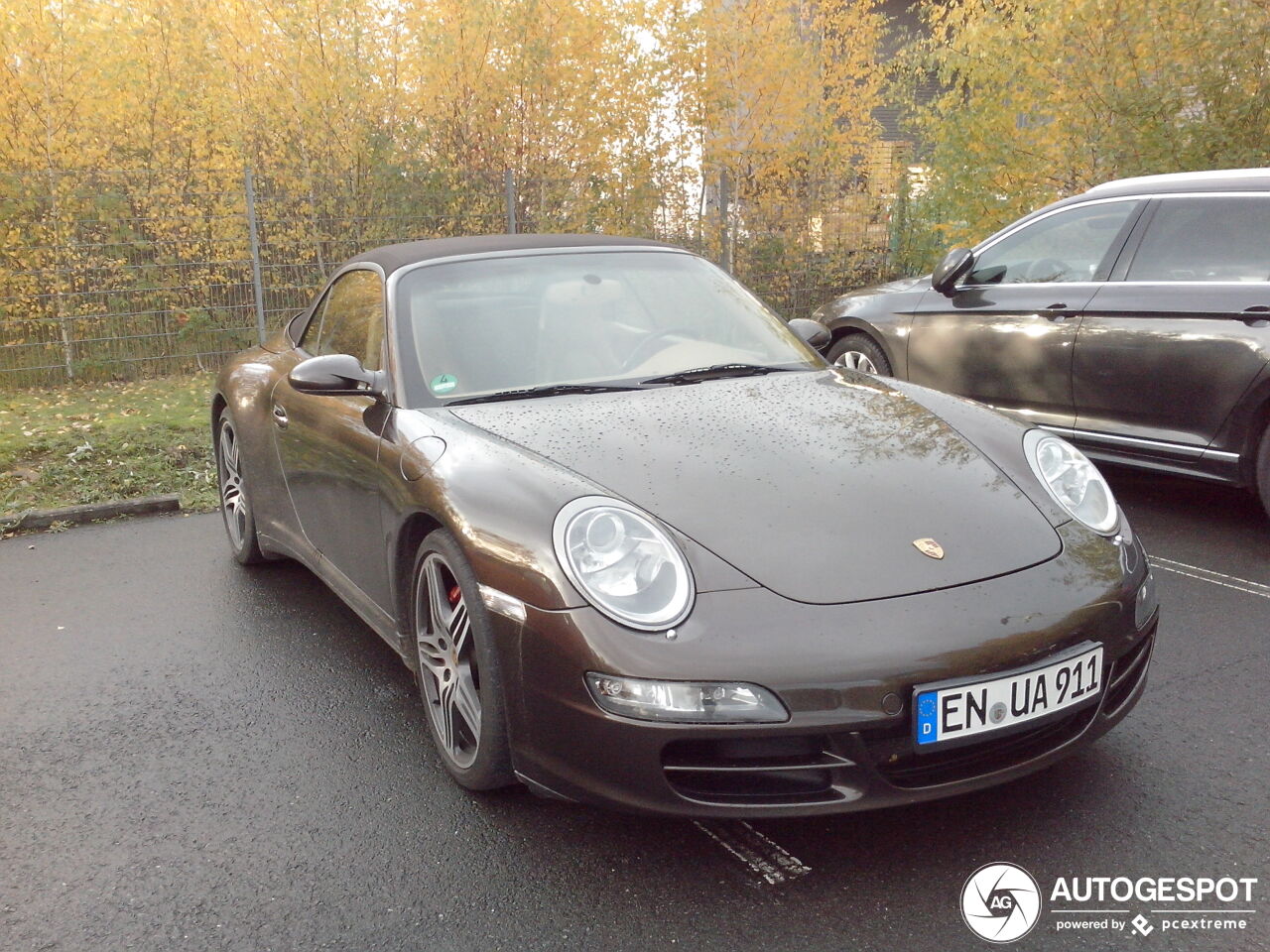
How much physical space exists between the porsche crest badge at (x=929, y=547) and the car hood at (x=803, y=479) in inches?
0.5

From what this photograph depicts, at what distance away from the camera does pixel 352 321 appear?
157 inches

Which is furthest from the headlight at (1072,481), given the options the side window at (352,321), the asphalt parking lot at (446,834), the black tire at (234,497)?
the black tire at (234,497)

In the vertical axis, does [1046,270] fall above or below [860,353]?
above

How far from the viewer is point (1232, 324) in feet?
15.7

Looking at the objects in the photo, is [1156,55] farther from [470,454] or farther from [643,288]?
[470,454]

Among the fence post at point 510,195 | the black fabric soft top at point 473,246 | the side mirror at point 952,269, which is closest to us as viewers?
the black fabric soft top at point 473,246

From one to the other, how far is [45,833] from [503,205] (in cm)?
876

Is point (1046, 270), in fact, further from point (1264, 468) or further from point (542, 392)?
point (542, 392)

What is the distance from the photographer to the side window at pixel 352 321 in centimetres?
370

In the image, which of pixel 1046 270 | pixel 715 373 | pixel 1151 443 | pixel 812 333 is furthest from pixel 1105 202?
pixel 715 373

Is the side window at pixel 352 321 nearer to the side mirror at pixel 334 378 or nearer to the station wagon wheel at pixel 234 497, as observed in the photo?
the side mirror at pixel 334 378

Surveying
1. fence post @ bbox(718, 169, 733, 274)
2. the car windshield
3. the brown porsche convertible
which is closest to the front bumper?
the brown porsche convertible

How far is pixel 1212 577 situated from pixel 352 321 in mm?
3357

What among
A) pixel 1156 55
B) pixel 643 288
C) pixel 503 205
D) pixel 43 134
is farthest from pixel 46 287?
pixel 1156 55
